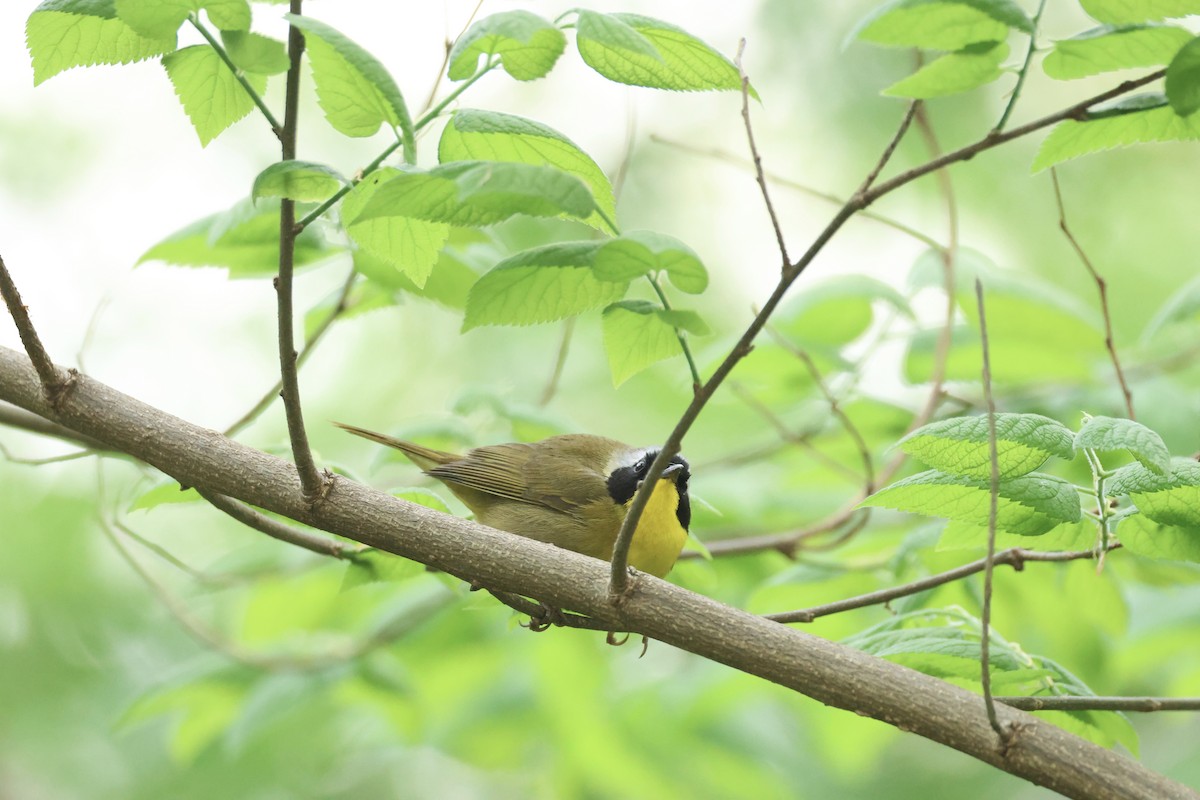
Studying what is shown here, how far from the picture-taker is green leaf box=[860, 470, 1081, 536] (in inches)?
76.4

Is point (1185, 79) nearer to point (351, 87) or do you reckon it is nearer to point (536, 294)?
point (536, 294)

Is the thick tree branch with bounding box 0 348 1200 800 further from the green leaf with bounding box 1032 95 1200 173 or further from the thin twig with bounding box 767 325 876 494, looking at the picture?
the thin twig with bounding box 767 325 876 494

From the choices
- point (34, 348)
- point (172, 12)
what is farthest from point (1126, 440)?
point (34, 348)

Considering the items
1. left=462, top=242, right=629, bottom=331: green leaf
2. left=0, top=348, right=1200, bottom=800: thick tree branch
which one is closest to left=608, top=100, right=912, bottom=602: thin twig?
left=0, top=348, right=1200, bottom=800: thick tree branch

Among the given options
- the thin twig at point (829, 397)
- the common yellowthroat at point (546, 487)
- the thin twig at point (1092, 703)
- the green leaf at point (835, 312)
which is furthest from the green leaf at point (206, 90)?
the green leaf at point (835, 312)

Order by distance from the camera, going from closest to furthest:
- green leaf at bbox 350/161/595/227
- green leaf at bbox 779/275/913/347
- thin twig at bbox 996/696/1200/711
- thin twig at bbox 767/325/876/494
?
1. green leaf at bbox 350/161/595/227
2. thin twig at bbox 996/696/1200/711
3. thin twig at bbox 767/325/876/494
4. green leaf at bbox 779/275/913/347

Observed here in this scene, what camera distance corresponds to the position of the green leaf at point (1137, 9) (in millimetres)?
1665

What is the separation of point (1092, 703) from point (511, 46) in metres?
1.59

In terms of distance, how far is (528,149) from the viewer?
1849mm

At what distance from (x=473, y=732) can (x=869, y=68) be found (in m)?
6.91

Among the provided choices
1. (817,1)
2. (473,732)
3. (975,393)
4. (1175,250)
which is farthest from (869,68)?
(473,732)

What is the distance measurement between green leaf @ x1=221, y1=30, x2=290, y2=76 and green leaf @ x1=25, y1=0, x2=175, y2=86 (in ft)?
0.60

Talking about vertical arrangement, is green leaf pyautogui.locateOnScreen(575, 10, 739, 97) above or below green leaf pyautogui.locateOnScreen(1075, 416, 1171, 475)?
above

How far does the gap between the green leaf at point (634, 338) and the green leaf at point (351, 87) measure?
1.61 feet
